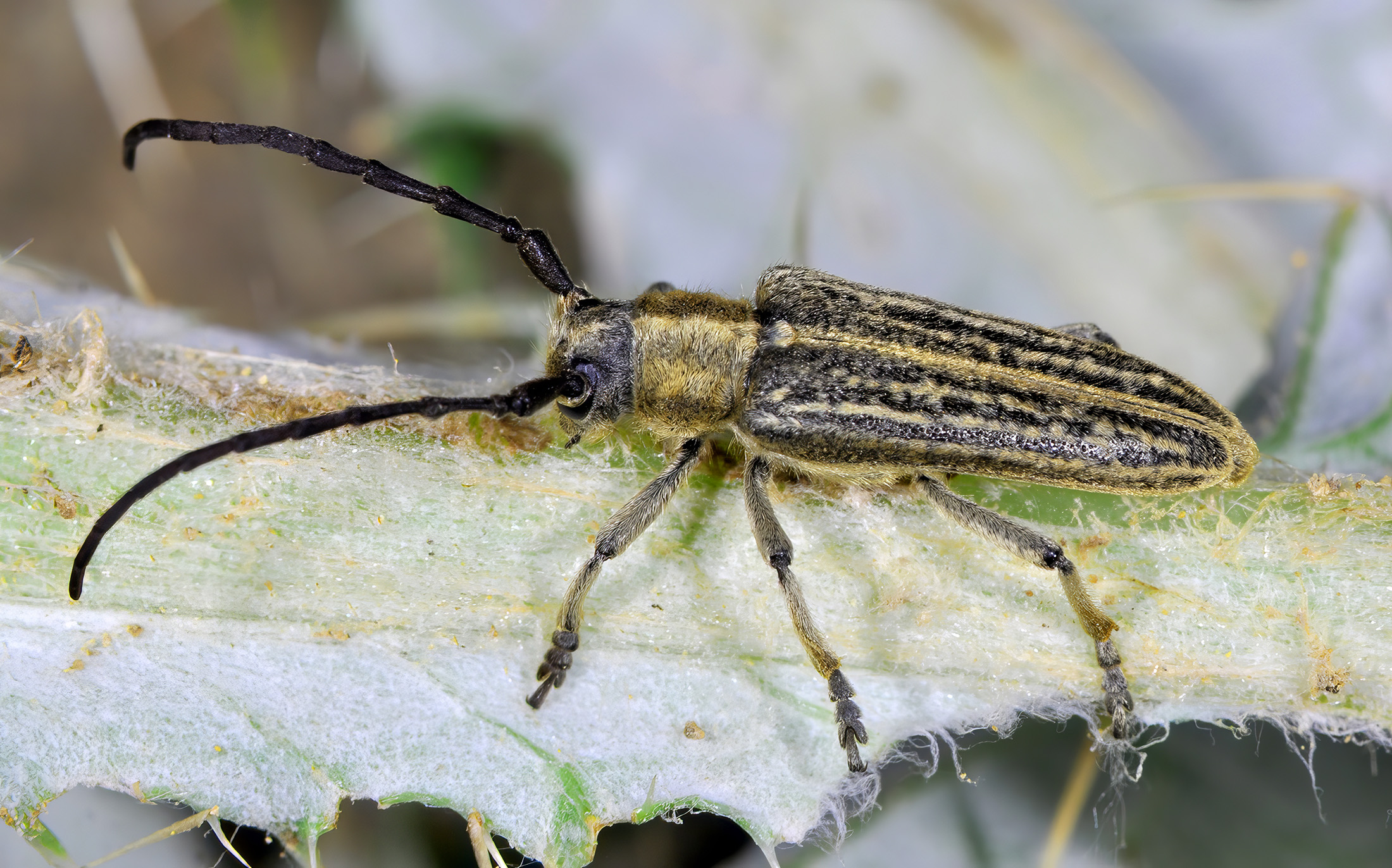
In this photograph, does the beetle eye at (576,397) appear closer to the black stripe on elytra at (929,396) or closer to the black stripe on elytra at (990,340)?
the black stripe on elytra at (929,396)

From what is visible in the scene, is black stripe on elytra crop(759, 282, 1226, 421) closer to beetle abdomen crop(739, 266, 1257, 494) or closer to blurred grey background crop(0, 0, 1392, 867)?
beetle abdomen crop(739, 266, 1257, 494)

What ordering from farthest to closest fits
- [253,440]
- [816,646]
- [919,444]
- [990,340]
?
[990,340] → [919,444] → [816,646] → [253,440]

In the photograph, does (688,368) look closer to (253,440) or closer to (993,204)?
(253,440)

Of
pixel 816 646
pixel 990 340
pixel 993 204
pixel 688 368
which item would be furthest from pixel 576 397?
pixel 993 204

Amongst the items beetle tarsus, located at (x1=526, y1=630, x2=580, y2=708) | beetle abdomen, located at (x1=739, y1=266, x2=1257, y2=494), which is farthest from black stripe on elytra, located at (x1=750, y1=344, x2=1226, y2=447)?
beetle tarsus, located at (x1=526, y1=630, x2=580, y2=708)

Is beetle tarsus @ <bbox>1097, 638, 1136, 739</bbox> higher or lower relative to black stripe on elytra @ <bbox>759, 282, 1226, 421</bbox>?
lower

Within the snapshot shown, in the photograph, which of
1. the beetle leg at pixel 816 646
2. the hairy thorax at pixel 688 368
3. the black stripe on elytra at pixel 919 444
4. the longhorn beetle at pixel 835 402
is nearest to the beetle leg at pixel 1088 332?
the longhorn beetle at pixel 835 402
